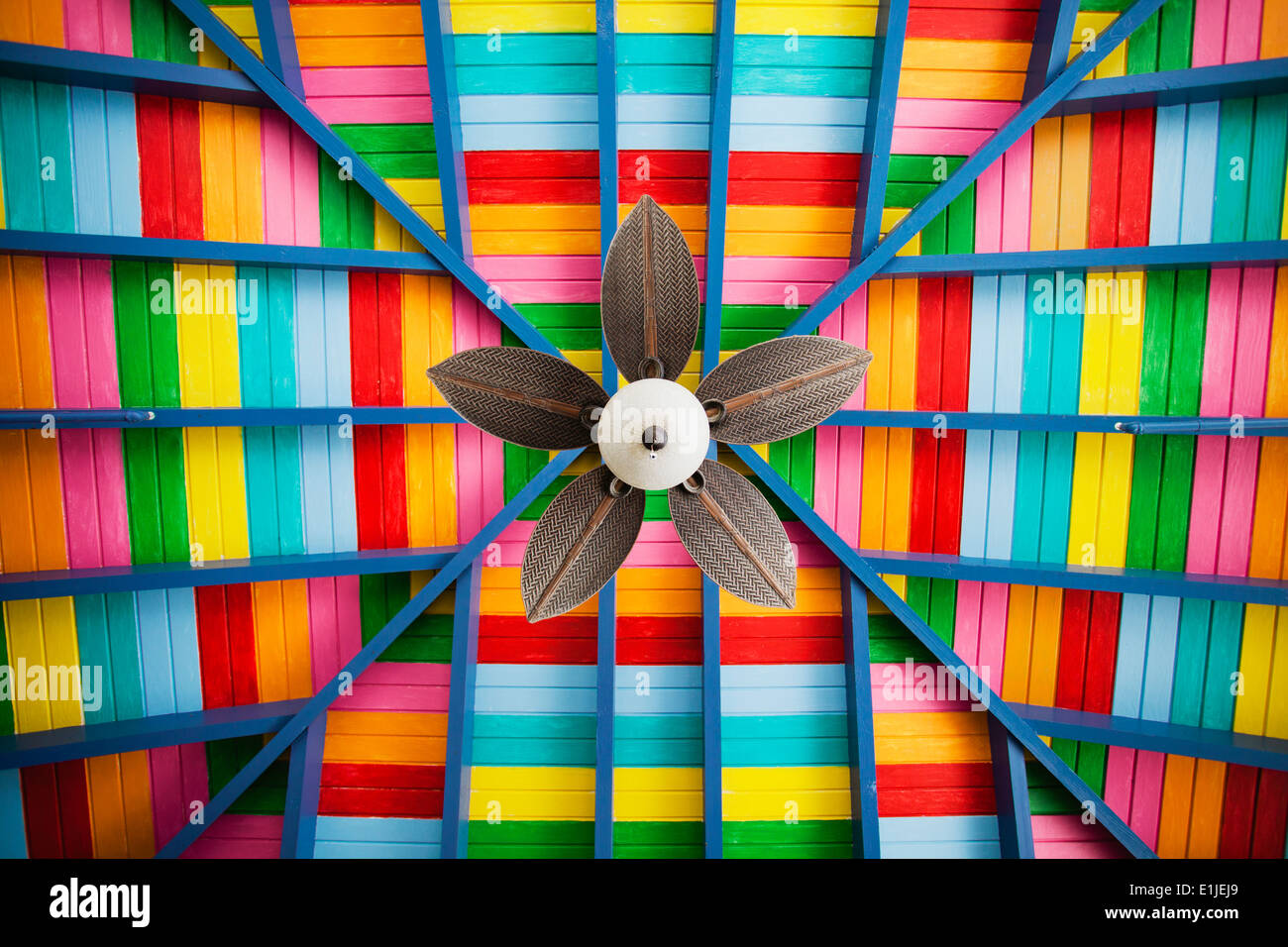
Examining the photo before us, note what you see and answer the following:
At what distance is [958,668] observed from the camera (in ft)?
16.4

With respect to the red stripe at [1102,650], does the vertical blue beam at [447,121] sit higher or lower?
higher

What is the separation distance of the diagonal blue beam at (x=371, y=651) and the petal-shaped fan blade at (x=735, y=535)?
5.91 feet

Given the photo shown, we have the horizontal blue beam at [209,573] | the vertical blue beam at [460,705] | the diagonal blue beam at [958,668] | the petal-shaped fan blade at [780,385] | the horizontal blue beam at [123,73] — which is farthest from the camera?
the vertical blue beam at [460,705]

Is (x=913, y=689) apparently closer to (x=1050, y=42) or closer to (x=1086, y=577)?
(x=1086, y=577)

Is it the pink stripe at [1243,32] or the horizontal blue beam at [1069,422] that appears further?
the horizontal blue beam at [1069,422]

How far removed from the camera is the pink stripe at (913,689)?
17.1ft

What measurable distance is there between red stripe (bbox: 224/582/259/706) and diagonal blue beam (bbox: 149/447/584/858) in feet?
1.56

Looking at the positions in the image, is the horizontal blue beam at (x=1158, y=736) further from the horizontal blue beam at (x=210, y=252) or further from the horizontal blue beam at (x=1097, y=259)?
the horizontal blue beam at (x=210, y=252)

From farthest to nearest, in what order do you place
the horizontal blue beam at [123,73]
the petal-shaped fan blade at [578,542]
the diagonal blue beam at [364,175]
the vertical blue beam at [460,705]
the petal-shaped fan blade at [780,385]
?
the vertical blue beam at [460,705]
the diagonal blue beam at [364,175]
the horizontal blue beam at [123,73]
the petal-shaped fan blade at [578,542]
the petal-shaped fan blade at [780,385]

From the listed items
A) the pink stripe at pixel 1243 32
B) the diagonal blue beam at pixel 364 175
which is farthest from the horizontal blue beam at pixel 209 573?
the pink stripe at pixel 1243 32

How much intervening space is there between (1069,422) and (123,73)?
7.01 meters

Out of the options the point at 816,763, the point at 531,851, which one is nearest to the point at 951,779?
the point at 816,763

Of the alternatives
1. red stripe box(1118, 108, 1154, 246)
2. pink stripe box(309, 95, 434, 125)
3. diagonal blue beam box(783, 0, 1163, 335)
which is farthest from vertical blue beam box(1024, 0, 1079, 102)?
pink stripe box(309, 95, 434, 125)
